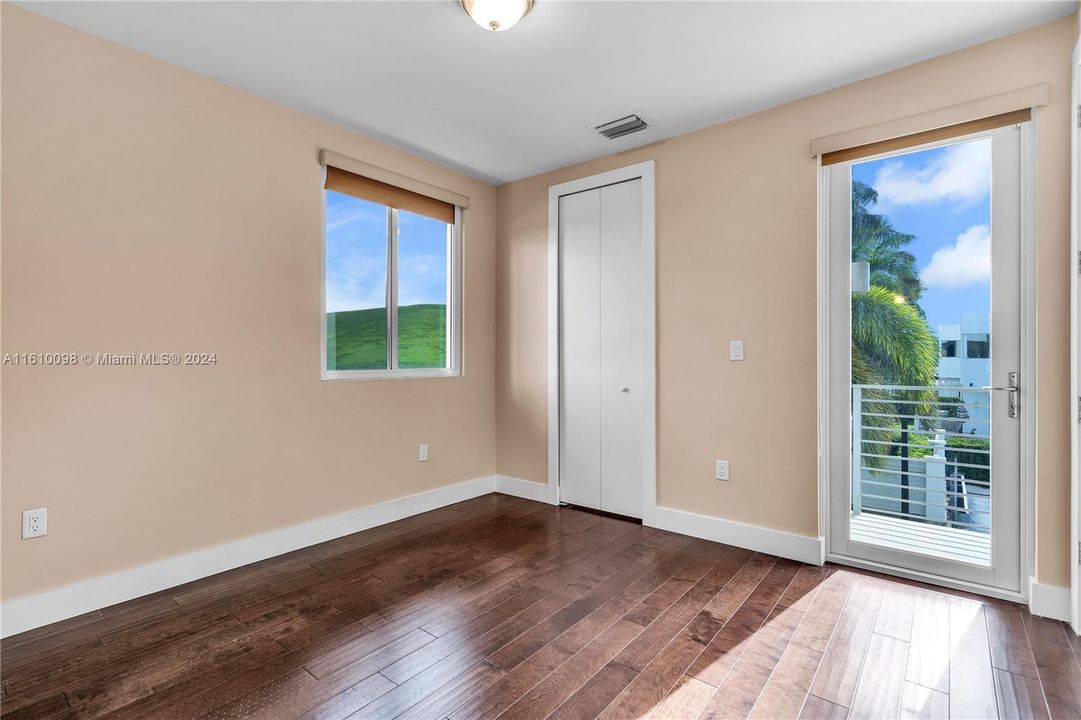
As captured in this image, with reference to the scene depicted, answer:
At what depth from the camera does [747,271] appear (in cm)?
307

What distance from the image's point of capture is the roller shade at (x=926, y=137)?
235cm

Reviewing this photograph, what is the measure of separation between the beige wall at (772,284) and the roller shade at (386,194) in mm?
1140

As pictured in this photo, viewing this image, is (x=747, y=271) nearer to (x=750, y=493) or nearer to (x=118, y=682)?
(x=750, y=493)

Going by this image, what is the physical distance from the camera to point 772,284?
117 inches

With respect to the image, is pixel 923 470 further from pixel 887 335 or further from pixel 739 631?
pixel 739 631

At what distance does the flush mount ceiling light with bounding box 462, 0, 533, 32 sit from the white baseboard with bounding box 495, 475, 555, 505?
121 inches

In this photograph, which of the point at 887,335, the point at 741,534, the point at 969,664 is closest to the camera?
the point at 969,664

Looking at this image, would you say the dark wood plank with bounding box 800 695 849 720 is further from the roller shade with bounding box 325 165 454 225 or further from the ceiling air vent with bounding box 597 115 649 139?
the roller shade with bounding box 325 165 454 225

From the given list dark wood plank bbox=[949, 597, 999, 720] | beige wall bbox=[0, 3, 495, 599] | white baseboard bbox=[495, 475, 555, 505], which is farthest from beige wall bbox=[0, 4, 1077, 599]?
white baseboard bbox=[495, 475, 555, 505]

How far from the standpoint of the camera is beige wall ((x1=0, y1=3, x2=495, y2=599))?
215 cm

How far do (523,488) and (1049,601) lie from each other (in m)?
3.06

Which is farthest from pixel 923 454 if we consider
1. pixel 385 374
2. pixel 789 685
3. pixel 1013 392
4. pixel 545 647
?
pixel 385 374

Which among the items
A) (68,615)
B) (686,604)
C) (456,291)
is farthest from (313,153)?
(686,604)

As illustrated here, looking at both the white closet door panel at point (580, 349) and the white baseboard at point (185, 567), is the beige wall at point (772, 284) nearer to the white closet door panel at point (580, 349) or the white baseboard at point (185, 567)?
the white closet door panel at point (580, 349)
